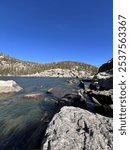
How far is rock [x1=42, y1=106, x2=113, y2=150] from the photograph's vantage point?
8.23 m

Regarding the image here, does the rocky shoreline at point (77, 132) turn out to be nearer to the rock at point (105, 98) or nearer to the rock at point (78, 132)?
the rock at point (78, 132)

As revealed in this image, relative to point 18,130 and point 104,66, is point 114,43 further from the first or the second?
point 104,66

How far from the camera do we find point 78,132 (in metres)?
9.13

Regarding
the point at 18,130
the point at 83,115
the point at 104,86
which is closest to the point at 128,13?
the point at 83,115

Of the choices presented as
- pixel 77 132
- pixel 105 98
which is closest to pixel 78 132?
pixel 77 132

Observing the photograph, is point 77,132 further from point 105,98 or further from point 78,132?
point 105,98

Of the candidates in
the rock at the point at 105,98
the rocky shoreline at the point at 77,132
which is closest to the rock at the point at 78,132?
the rocky shoreline at the point at 77,132

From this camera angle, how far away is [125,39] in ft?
15.7

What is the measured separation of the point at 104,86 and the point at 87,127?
31.8m

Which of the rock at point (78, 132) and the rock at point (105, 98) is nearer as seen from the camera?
the rock at point (78, 132)

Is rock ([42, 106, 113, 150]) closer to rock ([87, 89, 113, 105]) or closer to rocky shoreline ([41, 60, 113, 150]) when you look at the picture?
rocky shoreline ([41, 60, 113, 150])

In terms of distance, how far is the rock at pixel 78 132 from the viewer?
8.23m

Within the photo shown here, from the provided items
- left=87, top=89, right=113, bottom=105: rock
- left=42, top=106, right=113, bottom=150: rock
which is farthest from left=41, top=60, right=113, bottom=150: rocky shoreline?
left=87, top=89, right=113, bottom=105: rock

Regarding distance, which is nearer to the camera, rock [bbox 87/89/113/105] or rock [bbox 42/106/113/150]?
rock [bbox 42/106/113/150]
